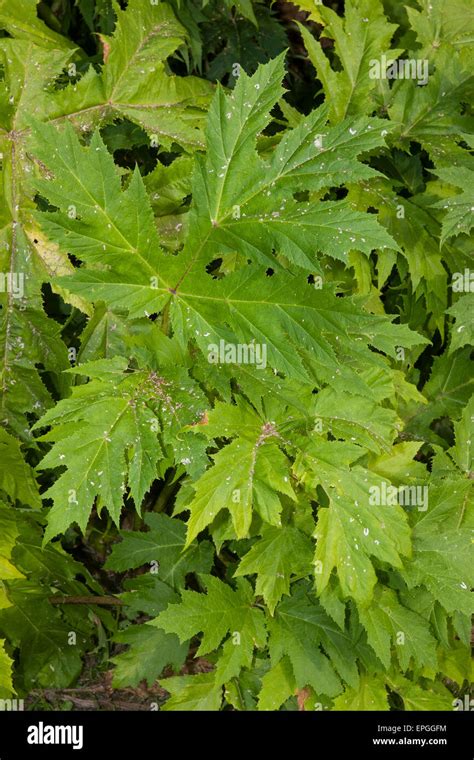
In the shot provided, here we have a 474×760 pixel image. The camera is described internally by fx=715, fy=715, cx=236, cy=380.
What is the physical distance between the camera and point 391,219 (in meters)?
2.54

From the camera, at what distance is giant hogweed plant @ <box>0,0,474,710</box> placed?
1895mm

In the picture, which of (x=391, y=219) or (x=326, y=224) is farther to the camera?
(x=391, y=219)

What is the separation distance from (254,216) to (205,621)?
1434 millimetres

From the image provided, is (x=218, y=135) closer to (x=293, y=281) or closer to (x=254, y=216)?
(x=254, y=216)

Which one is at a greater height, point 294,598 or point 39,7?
point 39,7

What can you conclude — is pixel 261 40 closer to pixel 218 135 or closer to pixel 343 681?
pixel 218 135

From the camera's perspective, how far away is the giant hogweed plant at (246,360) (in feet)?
6.22

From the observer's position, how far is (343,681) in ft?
8.47

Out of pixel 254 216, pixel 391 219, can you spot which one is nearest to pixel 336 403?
pixel 254 216

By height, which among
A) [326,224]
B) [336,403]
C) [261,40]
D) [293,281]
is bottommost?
[336,403]

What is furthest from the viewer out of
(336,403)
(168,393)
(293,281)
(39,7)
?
(39,7)

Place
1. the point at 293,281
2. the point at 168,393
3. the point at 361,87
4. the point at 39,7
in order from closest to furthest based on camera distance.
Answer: the point at 293,281 → the point at 168,393 → the point at 361,87 → the point at 39,7

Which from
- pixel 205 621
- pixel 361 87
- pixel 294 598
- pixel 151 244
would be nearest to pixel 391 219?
pixel 361 87

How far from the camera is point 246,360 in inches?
79.5
